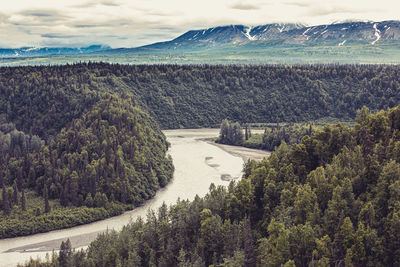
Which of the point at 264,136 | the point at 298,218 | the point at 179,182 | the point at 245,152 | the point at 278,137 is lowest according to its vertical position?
the point at 245,152

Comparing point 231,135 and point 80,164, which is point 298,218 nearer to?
point 80,164

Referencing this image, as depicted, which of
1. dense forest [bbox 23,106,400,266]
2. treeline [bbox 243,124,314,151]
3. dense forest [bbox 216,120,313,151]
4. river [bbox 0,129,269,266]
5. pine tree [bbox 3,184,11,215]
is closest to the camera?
dense forest [bbox 23,106,400,266]

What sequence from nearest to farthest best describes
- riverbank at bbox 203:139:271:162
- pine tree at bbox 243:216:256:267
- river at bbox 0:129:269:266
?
pine tree at bbox 243:216:256:267
river at bbox 0:129:269:266
riverbank at bbox 203:139:271:162

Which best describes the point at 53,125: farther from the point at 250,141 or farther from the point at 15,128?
the point at 250,141

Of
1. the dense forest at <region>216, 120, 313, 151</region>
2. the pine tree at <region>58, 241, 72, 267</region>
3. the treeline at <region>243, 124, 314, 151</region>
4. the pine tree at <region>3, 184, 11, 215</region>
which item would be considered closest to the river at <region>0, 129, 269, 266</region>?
the treeline at <region>243, 124, 314, 151</region>

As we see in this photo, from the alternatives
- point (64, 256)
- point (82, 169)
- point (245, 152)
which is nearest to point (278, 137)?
point (245, 152)

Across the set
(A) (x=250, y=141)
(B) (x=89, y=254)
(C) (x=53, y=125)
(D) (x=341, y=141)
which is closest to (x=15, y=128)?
(C) (x=53, y=125)

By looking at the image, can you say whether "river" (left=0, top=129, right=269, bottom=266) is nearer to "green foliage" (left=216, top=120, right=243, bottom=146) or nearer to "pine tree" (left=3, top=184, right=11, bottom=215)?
"green foliage" (left=216, top=120, right=243, bottom=146)
